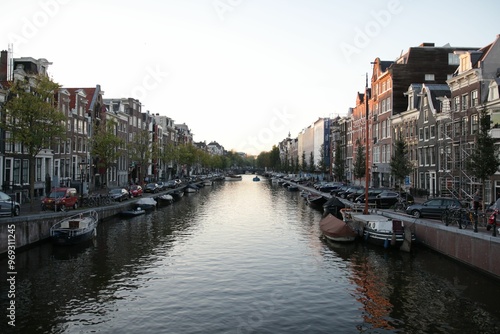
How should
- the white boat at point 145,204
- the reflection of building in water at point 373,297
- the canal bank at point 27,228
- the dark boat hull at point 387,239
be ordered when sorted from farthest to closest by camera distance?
1. the white boat at point 145,204
2. the dark boat hull at point 387,239
3. the canal bank at point 27,228
4. the reflection of building in water at point 373,297

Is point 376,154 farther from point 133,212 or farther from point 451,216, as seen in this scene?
point 451,216

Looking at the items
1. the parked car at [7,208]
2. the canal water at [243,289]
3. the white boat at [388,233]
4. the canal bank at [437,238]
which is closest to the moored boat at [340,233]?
the canal water at [243,289]

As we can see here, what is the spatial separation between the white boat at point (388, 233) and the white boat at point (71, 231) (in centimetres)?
2205

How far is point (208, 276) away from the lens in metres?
24.1

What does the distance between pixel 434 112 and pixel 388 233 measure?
30487mm

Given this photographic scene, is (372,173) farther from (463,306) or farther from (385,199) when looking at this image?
(463,306)

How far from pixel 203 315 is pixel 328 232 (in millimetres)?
18915

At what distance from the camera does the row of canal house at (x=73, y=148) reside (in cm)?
4791

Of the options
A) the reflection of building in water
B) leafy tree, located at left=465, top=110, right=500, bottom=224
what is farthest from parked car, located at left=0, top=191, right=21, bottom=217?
leafy tree, located at left=465, top=110, right=500, bottom=224

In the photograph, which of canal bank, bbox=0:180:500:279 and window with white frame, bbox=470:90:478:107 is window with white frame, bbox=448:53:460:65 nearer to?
window with white frame, bbox=470:90:478:107

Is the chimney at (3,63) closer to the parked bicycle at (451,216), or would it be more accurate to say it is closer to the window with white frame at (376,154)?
the parked bicycle at (451,216)

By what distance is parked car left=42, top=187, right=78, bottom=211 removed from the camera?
123ft

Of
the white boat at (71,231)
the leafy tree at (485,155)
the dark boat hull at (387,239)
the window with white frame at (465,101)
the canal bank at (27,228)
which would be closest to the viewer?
the canal bank at (27,228)

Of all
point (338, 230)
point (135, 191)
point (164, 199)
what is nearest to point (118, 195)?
point (135, 191)
